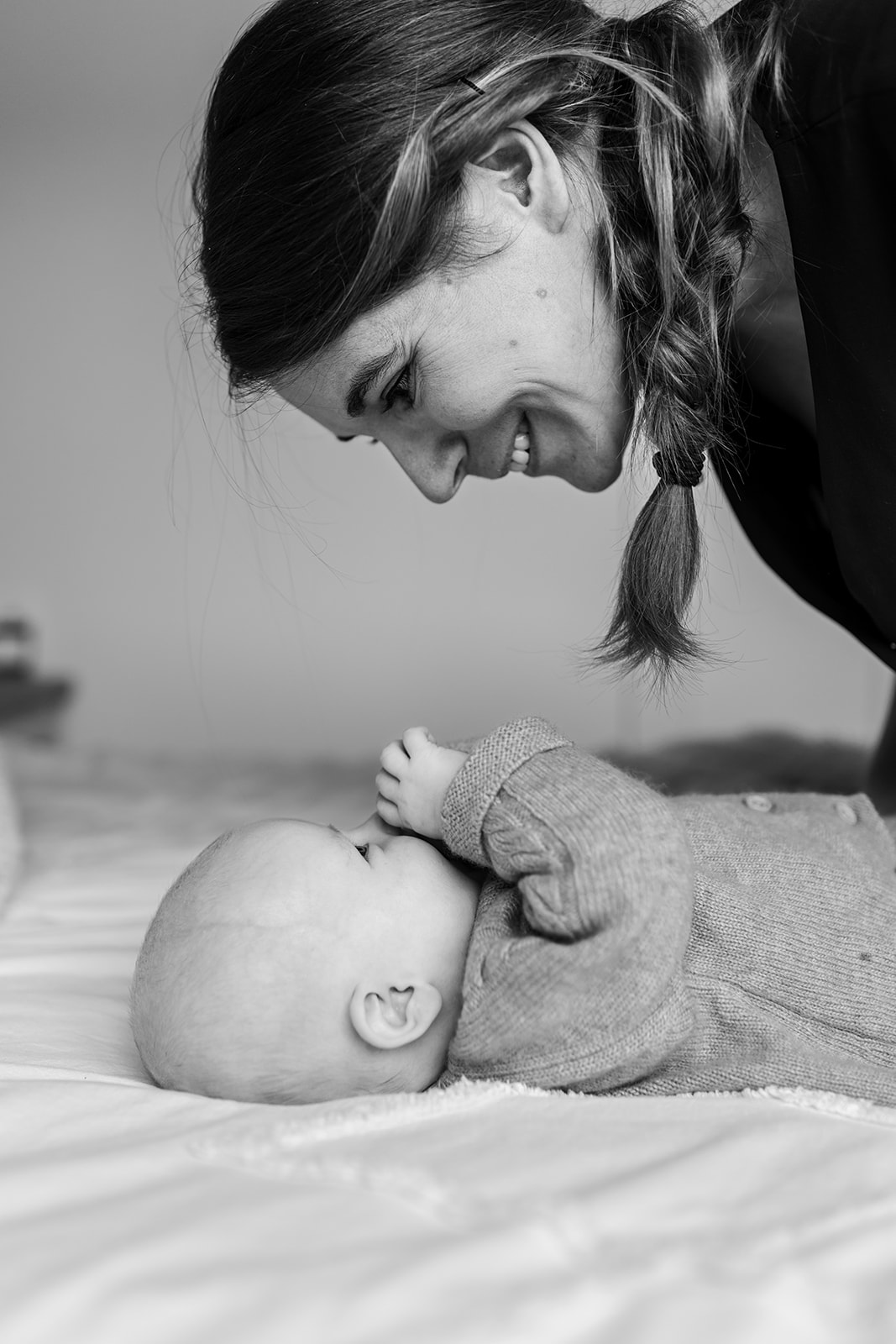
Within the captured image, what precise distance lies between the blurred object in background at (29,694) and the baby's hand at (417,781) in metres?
1.86

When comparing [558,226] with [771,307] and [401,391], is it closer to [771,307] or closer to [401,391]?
[401,391]

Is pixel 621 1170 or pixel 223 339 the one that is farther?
pixel 223 339

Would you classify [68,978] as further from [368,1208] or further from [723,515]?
[723,515]

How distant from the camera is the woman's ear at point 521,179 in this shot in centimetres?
101

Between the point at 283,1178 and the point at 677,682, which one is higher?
the point at 677,682

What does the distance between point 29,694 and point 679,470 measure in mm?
1989

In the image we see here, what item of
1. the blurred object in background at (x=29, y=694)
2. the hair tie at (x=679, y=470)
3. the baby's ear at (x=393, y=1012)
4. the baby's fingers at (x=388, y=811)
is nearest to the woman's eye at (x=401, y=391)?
the hair tie at (x=679, y=470)

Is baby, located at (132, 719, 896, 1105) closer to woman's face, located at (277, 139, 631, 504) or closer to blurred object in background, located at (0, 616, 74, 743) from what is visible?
woman's face, located at (277, 139, 631, 504)

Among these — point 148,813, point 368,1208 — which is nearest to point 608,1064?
point 368,1208

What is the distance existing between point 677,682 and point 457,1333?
2.69ft

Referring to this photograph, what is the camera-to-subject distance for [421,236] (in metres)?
0.98

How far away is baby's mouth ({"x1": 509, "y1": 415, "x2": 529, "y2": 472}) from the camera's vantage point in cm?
117

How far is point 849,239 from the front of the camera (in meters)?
Result: 1.06

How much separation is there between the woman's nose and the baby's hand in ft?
0.86
